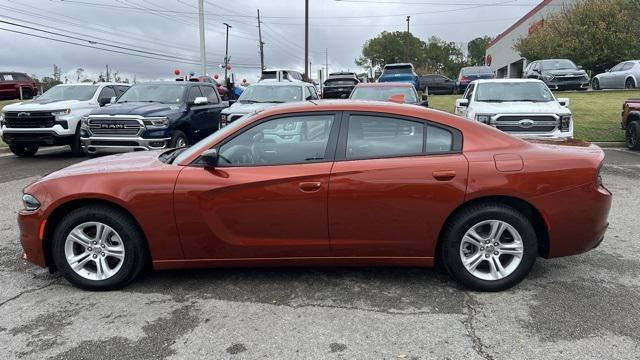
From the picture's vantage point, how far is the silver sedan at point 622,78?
75.4 ft

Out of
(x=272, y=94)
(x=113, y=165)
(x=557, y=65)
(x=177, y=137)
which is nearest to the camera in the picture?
(x=113, y=165)

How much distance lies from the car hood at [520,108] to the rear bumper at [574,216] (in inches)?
233

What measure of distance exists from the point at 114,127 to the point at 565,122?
341 inches

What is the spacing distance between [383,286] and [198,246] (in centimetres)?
152

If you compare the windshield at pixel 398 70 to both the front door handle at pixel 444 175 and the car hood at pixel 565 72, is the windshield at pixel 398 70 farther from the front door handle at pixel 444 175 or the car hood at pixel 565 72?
the front door handle at pixel 444 175

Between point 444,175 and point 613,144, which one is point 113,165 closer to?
point 444,175

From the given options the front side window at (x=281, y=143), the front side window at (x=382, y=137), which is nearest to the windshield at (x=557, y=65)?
the front side window at (x=382, y=137)

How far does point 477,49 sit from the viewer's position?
117938 mm

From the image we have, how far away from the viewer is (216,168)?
4047mm

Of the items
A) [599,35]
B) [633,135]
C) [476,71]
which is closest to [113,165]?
[633,135]

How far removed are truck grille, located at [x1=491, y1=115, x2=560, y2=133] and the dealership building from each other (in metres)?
35.0

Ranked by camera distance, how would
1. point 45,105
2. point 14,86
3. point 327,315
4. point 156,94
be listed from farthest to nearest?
1. point 14,86
2. point 45,105
3. point 156,94
4. point 327,315

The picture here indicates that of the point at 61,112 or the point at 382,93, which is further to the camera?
the point at 382,93

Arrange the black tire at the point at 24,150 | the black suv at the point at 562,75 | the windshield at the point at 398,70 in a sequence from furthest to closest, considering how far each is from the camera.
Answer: the windshield at the point at 398,70, the black suv at the point at 562,75, the black tire at the point at 24,150
